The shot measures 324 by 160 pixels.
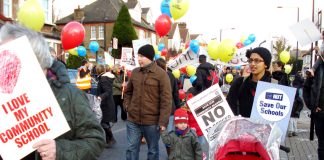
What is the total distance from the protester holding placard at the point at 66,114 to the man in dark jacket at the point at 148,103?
332 centimetres

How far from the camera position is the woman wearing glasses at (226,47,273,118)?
14.0ft

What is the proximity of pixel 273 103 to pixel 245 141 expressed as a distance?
1.25 metres

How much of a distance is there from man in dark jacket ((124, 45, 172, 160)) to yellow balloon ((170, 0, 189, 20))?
18.1 ft

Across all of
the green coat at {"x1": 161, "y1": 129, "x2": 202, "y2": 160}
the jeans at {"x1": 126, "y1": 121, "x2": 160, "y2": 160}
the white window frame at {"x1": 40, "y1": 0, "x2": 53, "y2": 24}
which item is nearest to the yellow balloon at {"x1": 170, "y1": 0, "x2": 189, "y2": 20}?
the jeans at {"x1": 126, "y1": 121, "x2": 160, "y2": 160}

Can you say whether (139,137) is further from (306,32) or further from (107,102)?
(107,102)

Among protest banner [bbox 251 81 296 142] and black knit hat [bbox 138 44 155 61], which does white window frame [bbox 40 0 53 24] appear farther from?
protest banner [bbox 251 81 296 142]

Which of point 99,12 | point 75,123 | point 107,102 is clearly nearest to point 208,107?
point 75,123

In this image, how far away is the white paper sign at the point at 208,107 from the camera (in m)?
5.06

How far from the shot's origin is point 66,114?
86.9 inches

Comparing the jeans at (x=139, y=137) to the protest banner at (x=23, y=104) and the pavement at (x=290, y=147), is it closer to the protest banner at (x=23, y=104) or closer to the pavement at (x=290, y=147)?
the pavement at (x=290, y=147)

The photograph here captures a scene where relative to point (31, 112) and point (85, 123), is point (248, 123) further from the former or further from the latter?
point (31, 112)

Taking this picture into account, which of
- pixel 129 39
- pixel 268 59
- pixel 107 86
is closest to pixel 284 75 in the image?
pixel 107 86

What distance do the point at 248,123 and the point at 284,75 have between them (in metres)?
5.47

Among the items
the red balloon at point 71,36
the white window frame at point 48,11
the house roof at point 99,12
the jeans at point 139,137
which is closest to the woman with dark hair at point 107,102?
the red balloon at point 71,36
